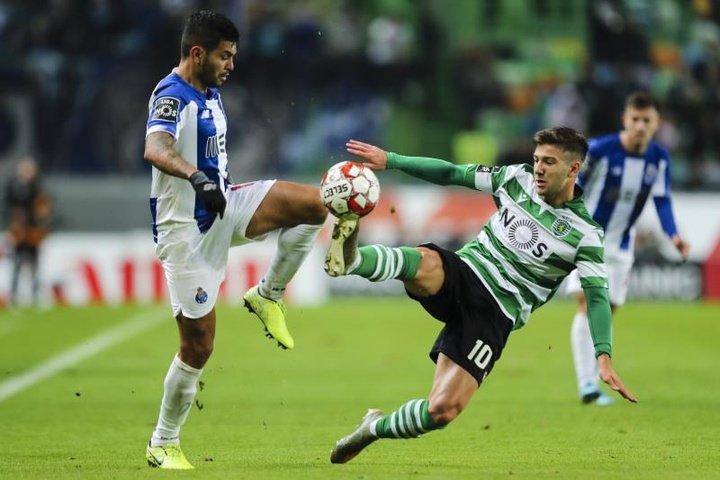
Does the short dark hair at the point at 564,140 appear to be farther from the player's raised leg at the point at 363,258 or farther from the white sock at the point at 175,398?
the white sock at the point at 175,398

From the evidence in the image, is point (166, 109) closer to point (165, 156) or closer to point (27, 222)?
point (165, 156)

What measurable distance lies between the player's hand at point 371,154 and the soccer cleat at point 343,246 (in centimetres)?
56

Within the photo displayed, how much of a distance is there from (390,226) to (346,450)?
46.1 feet

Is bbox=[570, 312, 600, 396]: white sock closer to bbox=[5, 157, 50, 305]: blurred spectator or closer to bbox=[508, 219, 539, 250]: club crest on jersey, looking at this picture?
bbox=[508, 219, 539, 250]: club crest on jersey

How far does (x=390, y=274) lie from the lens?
6.37 meters

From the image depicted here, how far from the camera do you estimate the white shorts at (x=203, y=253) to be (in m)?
6.83

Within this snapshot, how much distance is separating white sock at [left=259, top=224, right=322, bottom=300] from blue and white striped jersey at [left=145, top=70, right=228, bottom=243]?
48 centimetres

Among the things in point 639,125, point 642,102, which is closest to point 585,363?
point 639,125

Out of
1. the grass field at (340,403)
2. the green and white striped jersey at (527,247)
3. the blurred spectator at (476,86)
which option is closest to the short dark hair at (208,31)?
the green and white striped jersey at (527,247)

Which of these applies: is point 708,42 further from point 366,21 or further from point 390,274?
point 390,274

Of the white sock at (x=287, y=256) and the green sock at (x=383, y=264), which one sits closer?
the green sock at (x=383, y=264)

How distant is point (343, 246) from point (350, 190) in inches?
10.9

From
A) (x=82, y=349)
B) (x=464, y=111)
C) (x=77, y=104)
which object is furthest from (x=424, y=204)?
(x=82, y=349)

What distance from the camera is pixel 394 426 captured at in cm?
665
